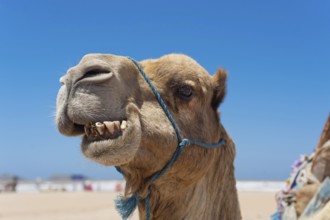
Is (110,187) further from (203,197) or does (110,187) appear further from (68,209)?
(203,197)

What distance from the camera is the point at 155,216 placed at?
8.91 feet

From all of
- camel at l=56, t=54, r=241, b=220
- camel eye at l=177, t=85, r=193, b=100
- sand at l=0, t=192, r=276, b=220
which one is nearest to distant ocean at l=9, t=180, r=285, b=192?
sand at l=0, t=192, r=276, b=220

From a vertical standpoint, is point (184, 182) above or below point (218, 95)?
below

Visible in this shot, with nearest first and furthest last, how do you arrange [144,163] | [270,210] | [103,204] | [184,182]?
[144,163] < [184,182] < [270,210] < [103,204]

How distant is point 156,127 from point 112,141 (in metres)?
0.34

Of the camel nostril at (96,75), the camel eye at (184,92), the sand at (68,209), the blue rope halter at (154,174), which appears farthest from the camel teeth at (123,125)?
the sand at (68,209)

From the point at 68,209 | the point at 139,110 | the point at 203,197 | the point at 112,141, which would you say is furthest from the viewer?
the point at 68,209

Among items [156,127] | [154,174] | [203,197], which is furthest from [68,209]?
[156,127]

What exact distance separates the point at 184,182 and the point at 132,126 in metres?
0.57

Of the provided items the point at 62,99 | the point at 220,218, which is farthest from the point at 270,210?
the point at 62,99

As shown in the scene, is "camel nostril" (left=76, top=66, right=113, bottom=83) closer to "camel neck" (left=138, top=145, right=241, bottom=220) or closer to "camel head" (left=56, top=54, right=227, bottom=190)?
"camel head" (left=56, top=54, right=227, bottom=190)

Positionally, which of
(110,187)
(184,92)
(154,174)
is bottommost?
(110,187)

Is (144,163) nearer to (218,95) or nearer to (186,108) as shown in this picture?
(186,108)

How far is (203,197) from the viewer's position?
2.82 meters
